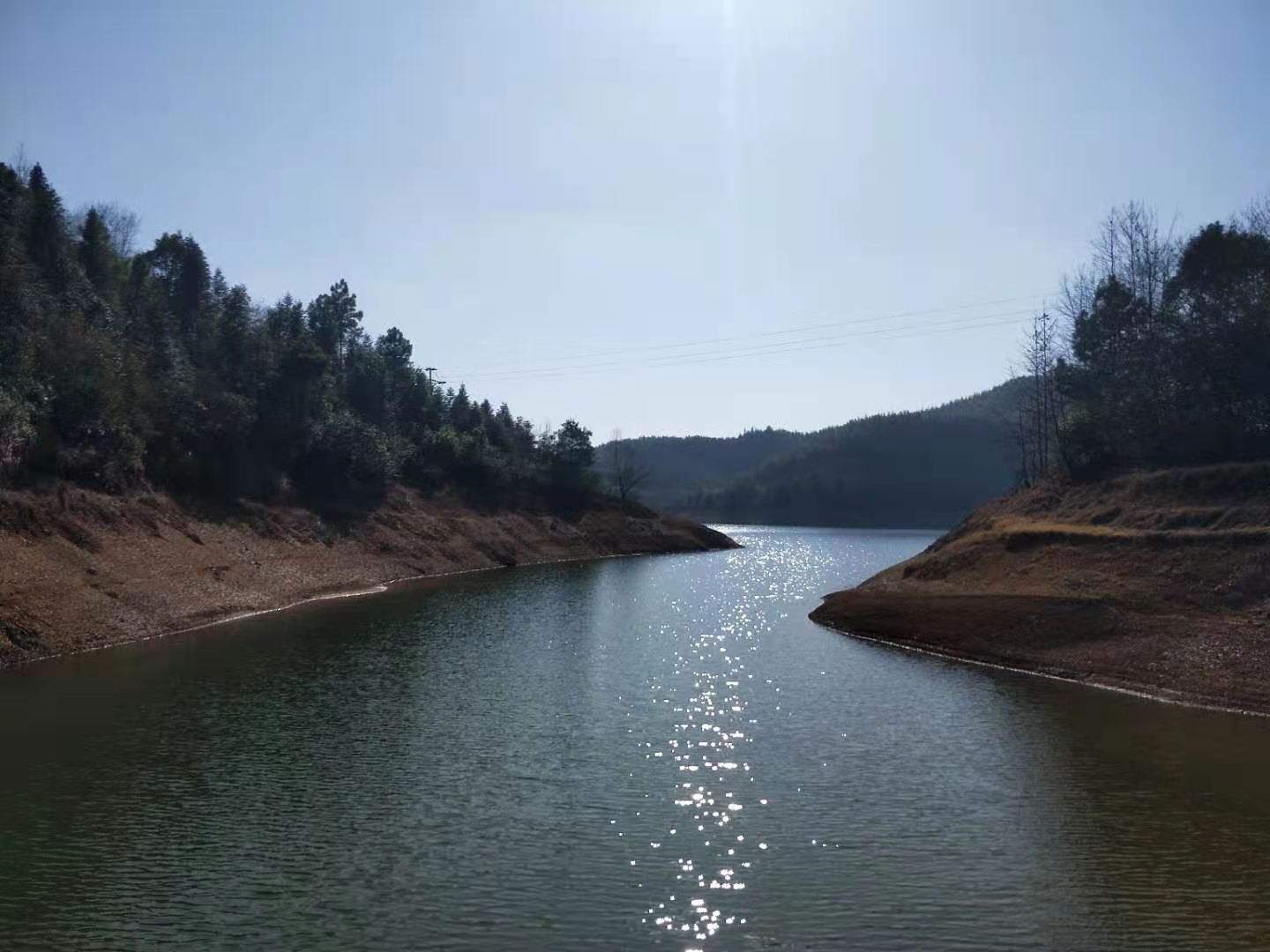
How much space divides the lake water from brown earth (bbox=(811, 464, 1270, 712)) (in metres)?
3.03

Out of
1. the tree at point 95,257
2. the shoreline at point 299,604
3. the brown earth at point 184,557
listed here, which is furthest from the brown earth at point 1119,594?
the tree at point 95,257

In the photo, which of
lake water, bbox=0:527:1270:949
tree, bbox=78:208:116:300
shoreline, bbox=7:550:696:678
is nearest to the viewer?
lake water, bbox=0:527:1270:949

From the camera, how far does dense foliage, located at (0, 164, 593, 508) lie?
64.9m

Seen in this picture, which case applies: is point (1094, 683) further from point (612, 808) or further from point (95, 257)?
point (95, 257)

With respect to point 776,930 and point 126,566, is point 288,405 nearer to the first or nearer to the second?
point 126,566

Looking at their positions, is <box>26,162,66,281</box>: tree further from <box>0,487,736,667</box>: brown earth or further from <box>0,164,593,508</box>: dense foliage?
<box>0,487,736,667</box>: brown earth

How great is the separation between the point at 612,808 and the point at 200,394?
77714 mm

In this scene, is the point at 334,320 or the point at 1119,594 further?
the point at 334,320

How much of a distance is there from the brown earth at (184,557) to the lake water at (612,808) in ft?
18.6

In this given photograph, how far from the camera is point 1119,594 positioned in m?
44.4

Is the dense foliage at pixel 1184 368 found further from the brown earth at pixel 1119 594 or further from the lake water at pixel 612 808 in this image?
the lake water at pixel 612 808

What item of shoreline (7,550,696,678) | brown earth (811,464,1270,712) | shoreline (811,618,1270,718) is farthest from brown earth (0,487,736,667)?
shoreline (811,618,1270,718)

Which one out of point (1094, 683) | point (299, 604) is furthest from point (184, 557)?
point (1094, 683)

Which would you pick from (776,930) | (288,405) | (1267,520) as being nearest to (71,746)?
(776,930)
